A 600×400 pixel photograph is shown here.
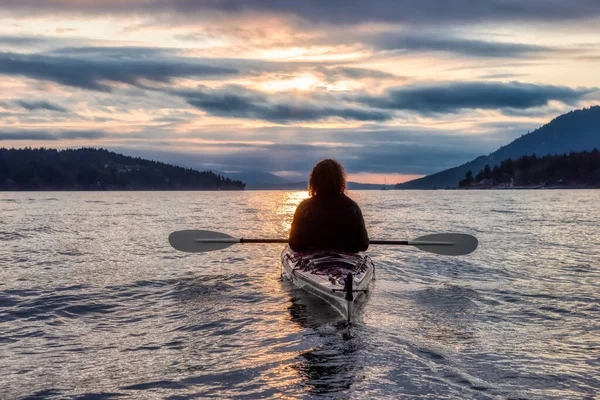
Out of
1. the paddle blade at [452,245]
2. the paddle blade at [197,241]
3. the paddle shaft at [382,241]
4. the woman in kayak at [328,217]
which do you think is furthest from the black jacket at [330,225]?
the paddle blade at [197,241]

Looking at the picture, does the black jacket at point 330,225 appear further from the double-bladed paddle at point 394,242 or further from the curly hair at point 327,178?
the double-bladed paddle at point 394,242

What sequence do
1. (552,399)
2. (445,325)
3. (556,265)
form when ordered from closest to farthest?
(552,399), (445,325), (556,265)

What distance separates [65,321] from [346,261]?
5810 millimetres

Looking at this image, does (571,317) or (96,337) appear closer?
(96,337)

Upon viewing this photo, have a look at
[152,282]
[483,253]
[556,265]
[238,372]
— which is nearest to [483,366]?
[238,372]

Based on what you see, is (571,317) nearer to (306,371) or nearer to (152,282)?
(306,371)

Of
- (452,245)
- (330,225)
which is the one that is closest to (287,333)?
(330,225)

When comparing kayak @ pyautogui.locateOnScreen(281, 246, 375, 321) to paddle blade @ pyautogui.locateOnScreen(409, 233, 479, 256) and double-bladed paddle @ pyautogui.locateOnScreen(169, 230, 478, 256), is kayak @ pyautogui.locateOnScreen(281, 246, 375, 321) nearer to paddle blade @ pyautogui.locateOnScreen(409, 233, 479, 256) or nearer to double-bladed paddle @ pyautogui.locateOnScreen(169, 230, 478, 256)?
double-bladed paddle @ pyautogui.locateOnScreen(169, 230, 478, 256)

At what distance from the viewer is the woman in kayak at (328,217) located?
11453mm

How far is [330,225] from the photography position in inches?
460

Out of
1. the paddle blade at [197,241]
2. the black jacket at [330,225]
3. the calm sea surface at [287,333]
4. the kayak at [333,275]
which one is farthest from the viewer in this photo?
the paddle blade at [197,241]

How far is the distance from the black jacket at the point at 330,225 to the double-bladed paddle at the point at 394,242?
366 centimetres

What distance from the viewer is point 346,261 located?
1133 cm

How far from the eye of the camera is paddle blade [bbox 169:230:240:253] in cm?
1639
